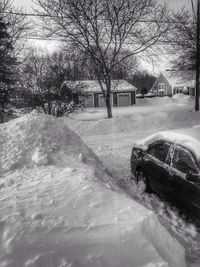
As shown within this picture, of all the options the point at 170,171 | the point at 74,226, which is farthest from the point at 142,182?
the point at 74,226

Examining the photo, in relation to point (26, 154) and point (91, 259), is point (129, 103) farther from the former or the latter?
point (91, 259)

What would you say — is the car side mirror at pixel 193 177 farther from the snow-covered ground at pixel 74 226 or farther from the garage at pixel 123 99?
the garage at pixel 123 99

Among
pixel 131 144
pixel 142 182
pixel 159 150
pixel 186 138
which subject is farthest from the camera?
pixel 131 144

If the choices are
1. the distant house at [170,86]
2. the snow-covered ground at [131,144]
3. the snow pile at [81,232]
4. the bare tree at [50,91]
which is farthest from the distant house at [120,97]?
the snow pile at [81,232]

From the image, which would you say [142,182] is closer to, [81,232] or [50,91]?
[81,232]

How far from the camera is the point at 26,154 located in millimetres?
5152

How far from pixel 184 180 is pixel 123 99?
107 ft

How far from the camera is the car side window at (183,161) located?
4199mm

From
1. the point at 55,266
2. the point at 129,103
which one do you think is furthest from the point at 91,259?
the point at 129,103

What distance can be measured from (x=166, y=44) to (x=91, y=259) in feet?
57.0

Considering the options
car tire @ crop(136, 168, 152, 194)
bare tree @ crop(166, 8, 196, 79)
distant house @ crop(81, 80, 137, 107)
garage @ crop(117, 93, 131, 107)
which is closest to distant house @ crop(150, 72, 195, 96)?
distant house @ crop(81, 80, 137, 107)

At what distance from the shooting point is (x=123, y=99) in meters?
36.2

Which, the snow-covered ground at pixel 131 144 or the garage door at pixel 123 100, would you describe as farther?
the garage door at pixel 123 100

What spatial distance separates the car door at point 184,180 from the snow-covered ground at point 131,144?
1.30 ft
